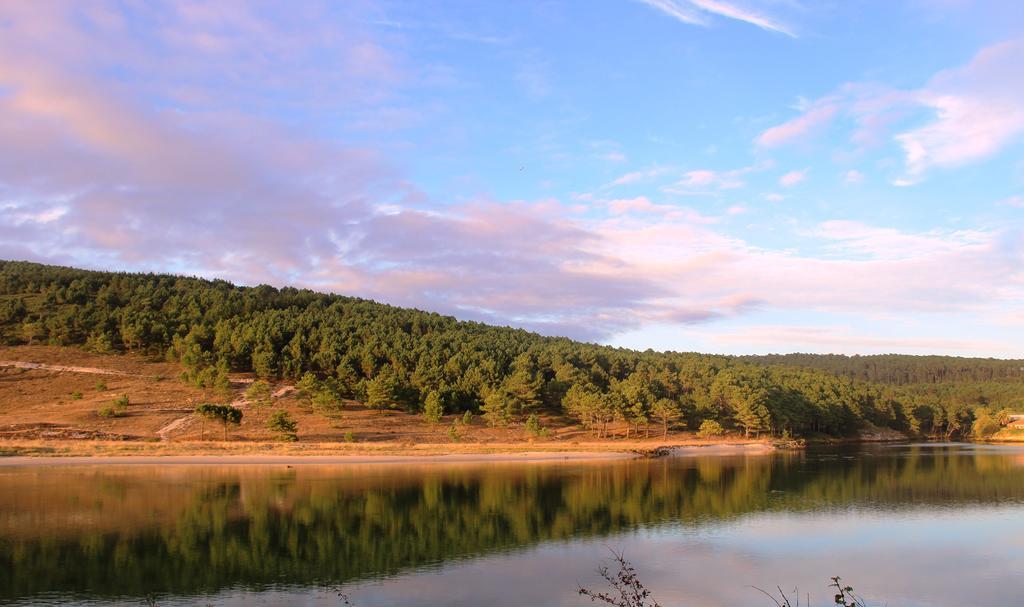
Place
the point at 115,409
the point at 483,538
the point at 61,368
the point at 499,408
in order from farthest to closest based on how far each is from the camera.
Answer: the point at 61,368 < the point at 499,408 < the point at 115,409 < the point at 483,538

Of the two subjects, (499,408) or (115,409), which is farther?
(499,408)

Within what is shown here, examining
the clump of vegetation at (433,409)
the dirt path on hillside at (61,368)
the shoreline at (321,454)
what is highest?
the dirt path on hillside at (61,368)

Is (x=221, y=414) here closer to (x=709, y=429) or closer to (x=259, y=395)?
(x=259, y=395)

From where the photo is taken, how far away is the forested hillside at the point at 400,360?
103812mm

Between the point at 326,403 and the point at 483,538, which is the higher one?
the point at 326,403

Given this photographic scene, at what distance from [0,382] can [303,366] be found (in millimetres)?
37965

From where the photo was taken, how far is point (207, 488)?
46.1 m

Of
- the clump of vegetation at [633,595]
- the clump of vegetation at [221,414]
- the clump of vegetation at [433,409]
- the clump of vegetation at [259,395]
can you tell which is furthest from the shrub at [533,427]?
Answer: the clump of vegetation at [633,595]

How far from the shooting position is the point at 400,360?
110562mm

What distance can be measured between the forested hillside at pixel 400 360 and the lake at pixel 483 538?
152ft

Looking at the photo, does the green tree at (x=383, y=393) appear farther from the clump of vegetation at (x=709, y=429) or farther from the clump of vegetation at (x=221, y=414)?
the clump of vegetation at (x=709, y=429)

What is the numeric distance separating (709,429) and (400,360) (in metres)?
46.8

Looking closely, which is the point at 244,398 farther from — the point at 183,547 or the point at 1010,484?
the point at 1010,484

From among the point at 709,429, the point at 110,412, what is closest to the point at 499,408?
the point at 709,429
